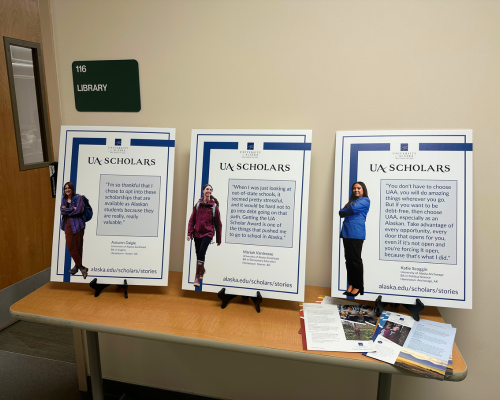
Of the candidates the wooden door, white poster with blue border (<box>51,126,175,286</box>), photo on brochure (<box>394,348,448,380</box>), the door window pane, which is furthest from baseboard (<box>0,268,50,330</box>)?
photo on brochure (<box>394,348,448,380</box>)

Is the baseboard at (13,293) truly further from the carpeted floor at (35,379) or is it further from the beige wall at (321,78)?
the beige wall at (321,78)

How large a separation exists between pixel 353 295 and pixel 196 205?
69 cm

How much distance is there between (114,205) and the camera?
4.57 ft

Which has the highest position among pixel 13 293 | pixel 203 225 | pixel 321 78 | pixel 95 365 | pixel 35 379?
pixel 321 78

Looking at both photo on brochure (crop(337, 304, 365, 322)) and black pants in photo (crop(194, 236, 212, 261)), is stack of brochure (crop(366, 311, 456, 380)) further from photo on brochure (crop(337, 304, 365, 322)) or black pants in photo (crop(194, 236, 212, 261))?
black pants in photo (crop(194, 236, 212, 261))

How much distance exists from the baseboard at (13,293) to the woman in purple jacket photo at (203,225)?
2092mm

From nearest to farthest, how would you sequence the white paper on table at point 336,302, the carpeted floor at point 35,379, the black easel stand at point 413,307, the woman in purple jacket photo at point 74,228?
the black easel stand at point 413,307
the white paper on table at point 336,302
the woman in purple jacket photo at point 74,228
the carpeted floor at point 35,379

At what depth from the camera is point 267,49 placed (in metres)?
1.37

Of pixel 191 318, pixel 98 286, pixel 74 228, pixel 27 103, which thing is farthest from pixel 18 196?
pixel 191 318

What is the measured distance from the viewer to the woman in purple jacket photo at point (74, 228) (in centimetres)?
138

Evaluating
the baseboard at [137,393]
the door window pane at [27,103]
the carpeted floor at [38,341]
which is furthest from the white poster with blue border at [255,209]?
the door window pane at [27,103]

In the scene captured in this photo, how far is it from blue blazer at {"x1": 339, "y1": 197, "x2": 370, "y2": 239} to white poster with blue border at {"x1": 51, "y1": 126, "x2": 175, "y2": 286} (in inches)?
27.4

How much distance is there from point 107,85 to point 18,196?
1.71 m

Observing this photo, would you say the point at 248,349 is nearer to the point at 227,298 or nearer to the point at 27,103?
the point at 227,298
